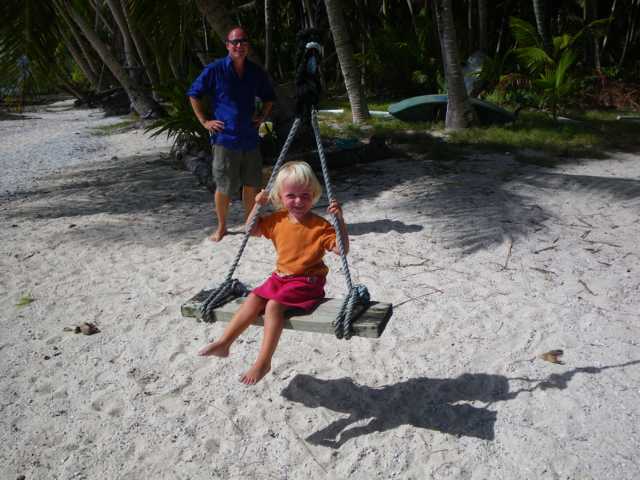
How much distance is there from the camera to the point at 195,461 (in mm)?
2584

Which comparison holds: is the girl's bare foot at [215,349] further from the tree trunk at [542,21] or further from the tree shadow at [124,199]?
the tree trunk at [542,21]

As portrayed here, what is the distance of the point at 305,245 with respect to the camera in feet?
8.91

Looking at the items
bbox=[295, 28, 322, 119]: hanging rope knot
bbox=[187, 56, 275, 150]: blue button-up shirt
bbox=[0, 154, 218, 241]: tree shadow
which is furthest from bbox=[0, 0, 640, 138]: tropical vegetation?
bbox=[295, 28, 322, 119]: hanging rope knot

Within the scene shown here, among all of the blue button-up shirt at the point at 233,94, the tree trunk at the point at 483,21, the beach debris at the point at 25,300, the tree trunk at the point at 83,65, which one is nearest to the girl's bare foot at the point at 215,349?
the beach debris at the point at 25,300

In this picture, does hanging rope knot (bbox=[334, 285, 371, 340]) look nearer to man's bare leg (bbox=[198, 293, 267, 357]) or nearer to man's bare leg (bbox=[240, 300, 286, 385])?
man's bare leg (bbox=[240, 300, 286, 385])

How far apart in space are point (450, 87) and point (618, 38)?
8830 mm

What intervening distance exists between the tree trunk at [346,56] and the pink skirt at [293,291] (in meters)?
6.58

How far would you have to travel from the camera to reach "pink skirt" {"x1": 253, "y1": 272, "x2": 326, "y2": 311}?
263cm

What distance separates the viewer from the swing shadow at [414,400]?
273 cm

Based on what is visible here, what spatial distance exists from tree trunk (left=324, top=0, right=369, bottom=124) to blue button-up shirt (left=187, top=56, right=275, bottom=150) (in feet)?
14.0

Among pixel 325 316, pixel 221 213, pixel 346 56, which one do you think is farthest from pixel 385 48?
pixel 325 316

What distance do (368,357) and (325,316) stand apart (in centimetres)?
86

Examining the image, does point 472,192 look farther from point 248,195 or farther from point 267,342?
point 267,342

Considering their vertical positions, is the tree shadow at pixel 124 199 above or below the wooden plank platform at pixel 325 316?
below
